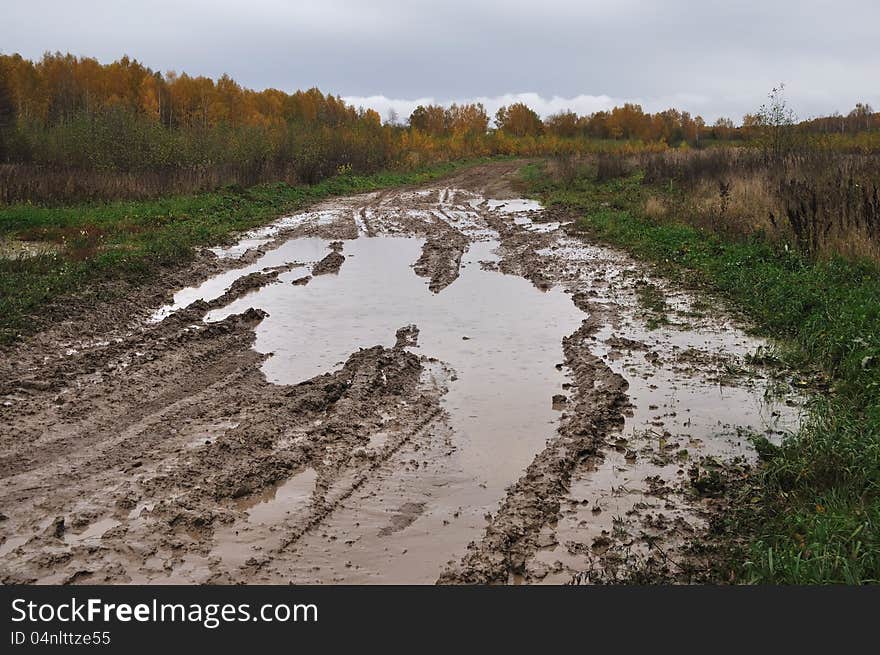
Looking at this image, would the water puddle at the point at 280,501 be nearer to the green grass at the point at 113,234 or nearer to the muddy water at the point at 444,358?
the muddy water at the point at 444,358

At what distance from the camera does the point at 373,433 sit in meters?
5.79

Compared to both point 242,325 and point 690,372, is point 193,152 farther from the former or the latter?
point 690,372

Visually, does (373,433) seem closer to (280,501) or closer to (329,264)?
(280,501)

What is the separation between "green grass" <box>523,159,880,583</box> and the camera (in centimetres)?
376

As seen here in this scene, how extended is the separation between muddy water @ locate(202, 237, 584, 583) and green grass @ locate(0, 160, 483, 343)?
6.07 feet

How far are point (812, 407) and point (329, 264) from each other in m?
8.90

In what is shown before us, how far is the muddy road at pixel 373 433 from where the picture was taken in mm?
4113

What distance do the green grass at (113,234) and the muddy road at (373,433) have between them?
2.99ft

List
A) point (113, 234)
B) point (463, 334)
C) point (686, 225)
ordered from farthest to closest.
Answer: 1. point (686, 225)
2. point (113, 234)
3. point (463, 334)

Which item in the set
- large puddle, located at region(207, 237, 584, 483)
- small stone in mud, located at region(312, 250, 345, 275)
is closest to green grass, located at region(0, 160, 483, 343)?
large puddle, located at region(207, 237, 584, 483)

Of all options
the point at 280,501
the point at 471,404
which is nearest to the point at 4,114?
the point at 471,404

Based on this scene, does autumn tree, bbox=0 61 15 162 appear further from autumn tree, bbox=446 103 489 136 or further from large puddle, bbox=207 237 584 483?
autumn tree, bbox=446 103 489 136

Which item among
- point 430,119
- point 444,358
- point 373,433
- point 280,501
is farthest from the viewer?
point 430,119

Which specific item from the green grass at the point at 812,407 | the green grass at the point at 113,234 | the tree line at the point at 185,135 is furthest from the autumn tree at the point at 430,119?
the green grass at the point at 812,407
